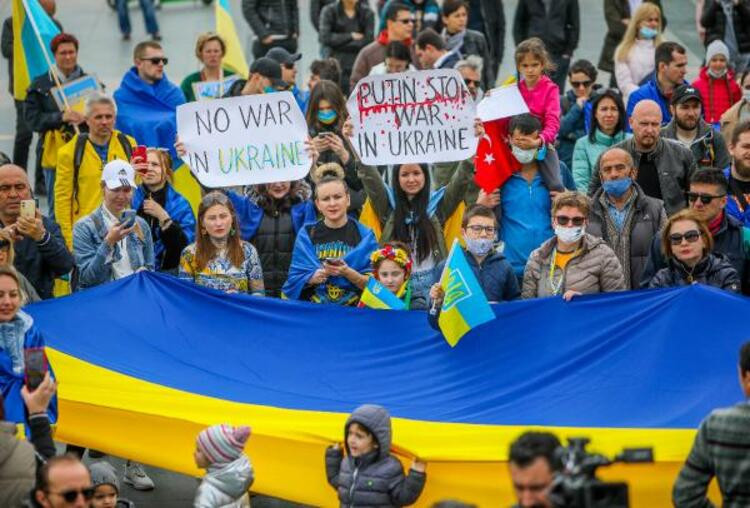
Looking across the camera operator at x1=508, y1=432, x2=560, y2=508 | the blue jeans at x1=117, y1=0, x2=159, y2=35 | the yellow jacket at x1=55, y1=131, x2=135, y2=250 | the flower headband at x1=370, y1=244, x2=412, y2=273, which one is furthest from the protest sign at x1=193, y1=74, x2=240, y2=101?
the camera operator at x1=508, y1=432, x2=560, y2=508

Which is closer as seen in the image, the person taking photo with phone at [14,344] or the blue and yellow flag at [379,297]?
the person taking photo with phone at [14,344]

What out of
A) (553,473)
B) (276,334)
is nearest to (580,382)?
(276,334)

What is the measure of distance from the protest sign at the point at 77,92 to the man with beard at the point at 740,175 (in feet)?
18.0

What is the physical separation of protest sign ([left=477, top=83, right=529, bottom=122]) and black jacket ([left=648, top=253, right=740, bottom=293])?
2402 mm

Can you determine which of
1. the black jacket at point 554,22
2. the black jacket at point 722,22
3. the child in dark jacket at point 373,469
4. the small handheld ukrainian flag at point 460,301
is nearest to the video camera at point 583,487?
the child in dark jacket at point 373,469

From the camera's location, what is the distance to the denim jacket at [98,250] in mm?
11672

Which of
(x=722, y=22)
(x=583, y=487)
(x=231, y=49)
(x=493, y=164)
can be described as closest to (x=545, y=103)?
(x=493, y=164)

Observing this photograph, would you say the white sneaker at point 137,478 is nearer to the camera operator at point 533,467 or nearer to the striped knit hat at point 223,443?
the striped knit hat at point 223,443

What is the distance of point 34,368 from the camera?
920cm

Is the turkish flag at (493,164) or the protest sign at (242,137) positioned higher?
the protest sign at (242,137)

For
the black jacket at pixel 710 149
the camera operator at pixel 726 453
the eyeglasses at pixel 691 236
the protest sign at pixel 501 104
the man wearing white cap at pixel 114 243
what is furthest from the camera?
the black jacket at pixel 710 149

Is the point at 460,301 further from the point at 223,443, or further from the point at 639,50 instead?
the point at 639,50

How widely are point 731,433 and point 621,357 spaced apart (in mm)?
2500

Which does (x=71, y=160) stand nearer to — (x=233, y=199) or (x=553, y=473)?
(x=233, y=199)
